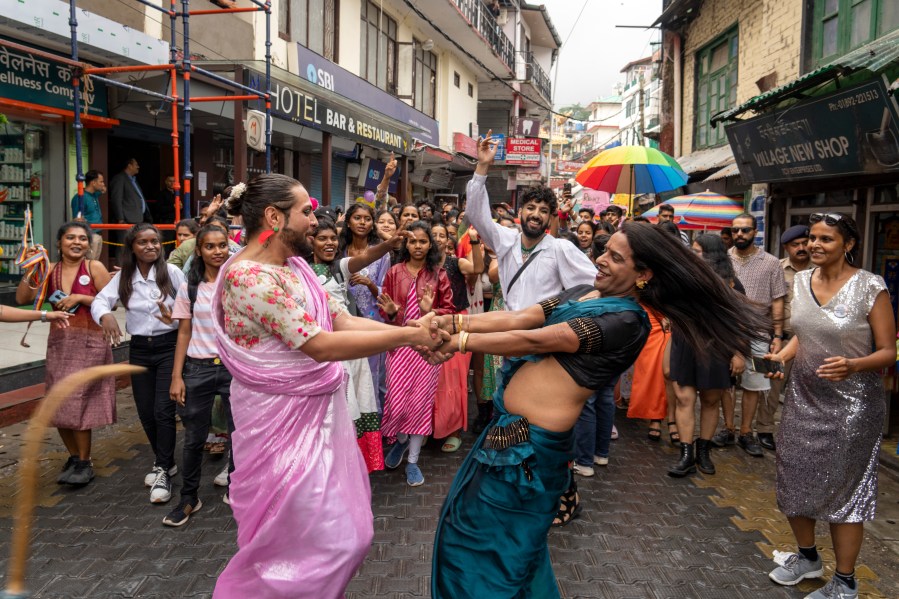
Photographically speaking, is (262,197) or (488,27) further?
(488,27)

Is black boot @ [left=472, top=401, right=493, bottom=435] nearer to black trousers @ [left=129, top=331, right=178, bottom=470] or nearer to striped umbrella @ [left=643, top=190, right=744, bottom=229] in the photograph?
black trousers @ [left=129, top=331, right=178, bottom=470]

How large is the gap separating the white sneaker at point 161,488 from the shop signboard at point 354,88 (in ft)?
34.0

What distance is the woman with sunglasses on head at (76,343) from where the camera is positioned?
4.66 meters

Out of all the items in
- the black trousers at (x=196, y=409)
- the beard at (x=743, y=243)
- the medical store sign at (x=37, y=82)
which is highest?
the medical store sign at (x=37, y=82)

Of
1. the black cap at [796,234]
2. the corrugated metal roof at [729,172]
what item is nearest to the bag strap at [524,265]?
the black cap at [796,234]

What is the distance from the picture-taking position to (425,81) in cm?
2230

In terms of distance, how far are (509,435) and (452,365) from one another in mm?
3184

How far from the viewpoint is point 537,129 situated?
32188mm

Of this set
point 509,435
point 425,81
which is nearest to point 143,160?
point 509,435

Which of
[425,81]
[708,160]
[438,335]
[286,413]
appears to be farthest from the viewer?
[425,81]

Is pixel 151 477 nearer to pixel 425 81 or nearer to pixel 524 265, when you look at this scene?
pixel 524 265

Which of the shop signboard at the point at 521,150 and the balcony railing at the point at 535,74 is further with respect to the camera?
the balcony railing at the point at 535,74

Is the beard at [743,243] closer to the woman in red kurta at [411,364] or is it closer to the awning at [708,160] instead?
the woman in red kurta at [411,364]

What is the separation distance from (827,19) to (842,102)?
313 cm
